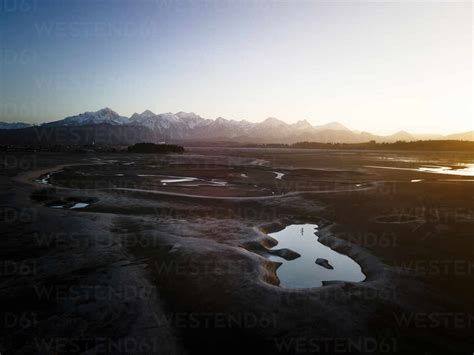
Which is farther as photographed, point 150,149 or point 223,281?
point 150,149

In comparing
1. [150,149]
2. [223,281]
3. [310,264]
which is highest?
[150,149]

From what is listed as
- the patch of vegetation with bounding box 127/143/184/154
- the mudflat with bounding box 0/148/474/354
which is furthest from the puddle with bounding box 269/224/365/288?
the patch of vegetation with bounding box 127/143/184/154

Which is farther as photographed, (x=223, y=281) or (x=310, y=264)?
(x=310, y=264)

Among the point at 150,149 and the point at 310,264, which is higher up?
the point at 150,149

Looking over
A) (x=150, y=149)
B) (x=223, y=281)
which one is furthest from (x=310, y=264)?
(x=150, y=149)

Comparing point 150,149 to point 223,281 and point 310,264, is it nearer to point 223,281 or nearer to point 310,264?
point 310,264

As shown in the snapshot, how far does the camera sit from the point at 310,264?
1118 cm

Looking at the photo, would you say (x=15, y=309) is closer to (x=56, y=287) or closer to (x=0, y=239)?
(x=56, y=287)

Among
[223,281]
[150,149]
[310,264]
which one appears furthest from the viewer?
[150,149]

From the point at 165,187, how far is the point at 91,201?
6.97m

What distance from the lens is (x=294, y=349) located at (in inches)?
247

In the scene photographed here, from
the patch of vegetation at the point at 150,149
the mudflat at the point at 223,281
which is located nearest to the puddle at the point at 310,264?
the mudflat at the point at 223,281

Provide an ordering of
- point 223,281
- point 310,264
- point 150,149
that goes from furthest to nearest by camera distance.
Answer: point 150,149, point 310,264, point 223,281

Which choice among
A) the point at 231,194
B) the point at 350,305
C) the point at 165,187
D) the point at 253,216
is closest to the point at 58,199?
the point at 165,187
